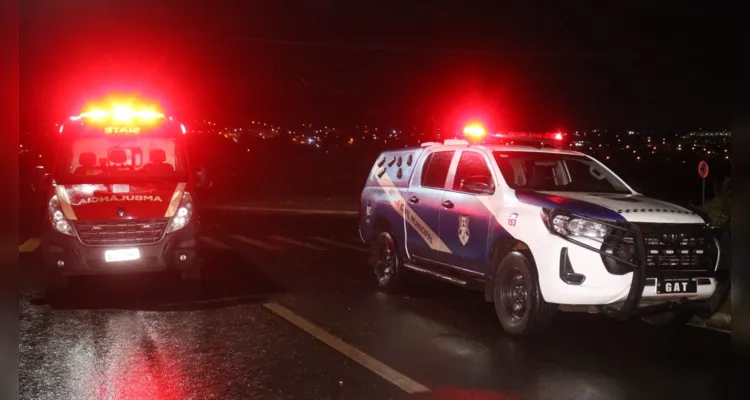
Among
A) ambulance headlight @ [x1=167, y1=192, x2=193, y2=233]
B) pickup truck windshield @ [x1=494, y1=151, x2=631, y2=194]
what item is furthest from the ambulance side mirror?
pickup truck windshield @ [x1=494, y1=151, x2=631, y2=194]

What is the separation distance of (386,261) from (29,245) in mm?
8234

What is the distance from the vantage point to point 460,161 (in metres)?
9.04

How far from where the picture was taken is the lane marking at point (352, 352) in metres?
6.13

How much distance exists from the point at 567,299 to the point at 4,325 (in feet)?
15.6

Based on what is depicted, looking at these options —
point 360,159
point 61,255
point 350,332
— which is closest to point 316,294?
point 350,332

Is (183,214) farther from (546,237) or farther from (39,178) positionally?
(546,237)

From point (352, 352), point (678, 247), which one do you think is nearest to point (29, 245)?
point (352, 352)

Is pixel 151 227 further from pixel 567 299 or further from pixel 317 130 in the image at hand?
pixel 317 130

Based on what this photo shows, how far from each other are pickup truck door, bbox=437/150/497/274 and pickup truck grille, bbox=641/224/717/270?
1.62 m

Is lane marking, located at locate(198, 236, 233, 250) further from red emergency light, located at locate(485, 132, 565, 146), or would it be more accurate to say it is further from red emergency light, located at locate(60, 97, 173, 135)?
red emergency light, located at locate(485, 132, 565, 146)

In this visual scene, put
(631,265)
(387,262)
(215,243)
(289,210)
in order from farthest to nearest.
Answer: (289,210)
(215,243)
(387,262)
(631,265)

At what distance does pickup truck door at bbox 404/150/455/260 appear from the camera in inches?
360

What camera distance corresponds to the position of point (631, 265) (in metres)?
6.93

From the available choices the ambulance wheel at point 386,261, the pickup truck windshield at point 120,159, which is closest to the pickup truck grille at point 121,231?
the pickup truck windshield at point 120,159
